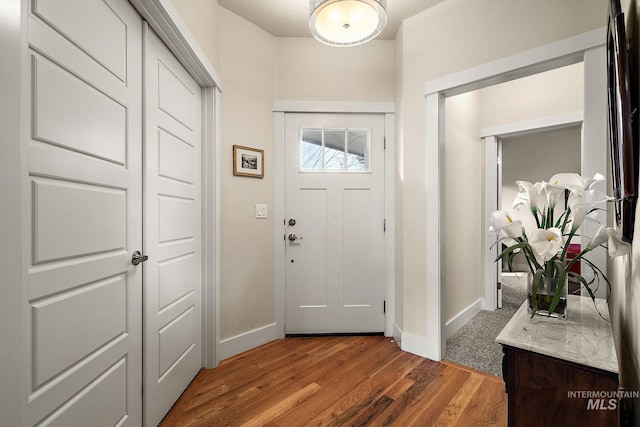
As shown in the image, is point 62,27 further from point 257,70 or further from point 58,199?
point 257,70

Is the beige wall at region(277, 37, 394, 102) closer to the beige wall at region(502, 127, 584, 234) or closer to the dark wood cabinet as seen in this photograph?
the dark wood cabinet

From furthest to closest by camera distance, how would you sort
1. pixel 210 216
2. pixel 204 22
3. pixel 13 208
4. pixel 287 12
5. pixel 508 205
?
pixel 508 205, pixel 287 12, pixel 210 216, pixel 204 22, pixel 13 208

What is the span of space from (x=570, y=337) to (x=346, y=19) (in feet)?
5.47

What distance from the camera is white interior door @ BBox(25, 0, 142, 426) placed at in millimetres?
820

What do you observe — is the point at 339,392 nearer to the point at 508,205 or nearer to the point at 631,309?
the point at 631,309

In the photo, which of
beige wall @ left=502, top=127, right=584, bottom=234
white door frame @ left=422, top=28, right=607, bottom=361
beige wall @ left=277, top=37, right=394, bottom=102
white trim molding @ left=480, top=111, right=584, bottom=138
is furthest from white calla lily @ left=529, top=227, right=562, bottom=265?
beige wall @ left=502, top=127, right=584, bottom=234

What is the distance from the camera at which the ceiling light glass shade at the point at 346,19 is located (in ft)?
4.61

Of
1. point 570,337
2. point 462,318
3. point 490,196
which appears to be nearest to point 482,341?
point 462,318

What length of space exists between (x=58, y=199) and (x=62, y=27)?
1.88 feet

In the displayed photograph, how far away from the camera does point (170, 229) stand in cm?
156

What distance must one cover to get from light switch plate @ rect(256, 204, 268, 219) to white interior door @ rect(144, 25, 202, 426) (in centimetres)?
51

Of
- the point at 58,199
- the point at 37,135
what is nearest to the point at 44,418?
the point at 58,199

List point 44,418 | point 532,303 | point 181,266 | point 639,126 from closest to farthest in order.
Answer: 1. point 639,126
2. point 44,418
3. point 532,303
4. point 181,266

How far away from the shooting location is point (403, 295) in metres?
2.25
